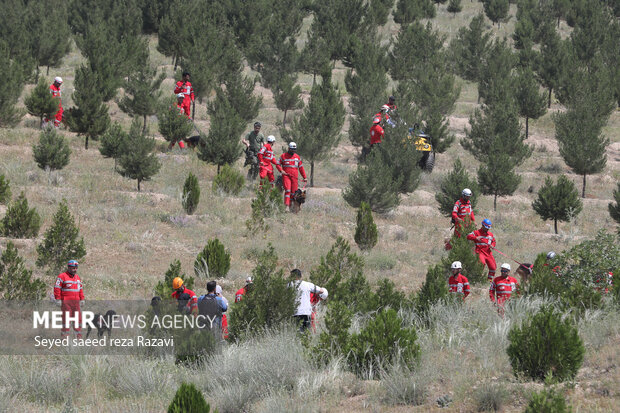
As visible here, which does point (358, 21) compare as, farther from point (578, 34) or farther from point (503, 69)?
point (578, 34)

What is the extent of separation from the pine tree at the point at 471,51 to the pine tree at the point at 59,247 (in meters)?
27.1

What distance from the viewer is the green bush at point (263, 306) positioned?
33.4 ft

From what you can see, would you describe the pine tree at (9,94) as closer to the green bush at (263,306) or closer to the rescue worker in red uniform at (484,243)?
the rescue worker in red uniform at (484,243)

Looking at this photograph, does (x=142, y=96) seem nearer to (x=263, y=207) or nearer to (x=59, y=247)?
(x=263, y=207)

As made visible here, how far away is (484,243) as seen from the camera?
1523 centimetres

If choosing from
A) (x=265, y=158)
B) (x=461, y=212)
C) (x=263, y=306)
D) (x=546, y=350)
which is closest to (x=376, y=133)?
(x=265, y=158)

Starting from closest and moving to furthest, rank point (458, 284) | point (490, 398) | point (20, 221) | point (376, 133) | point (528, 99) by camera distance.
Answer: point (490, 398) < point (458, 284) < point (20, 221) < point (376, 133) < point (528, 99)

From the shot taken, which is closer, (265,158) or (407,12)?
(265,158)

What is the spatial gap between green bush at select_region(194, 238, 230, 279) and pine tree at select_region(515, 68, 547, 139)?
20436 millimetres

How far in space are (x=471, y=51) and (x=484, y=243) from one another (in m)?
25.5

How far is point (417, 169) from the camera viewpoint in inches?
904

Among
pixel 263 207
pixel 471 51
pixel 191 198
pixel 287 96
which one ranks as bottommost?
pixel 263 207

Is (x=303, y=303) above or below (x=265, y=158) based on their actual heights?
below

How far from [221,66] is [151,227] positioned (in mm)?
13351
